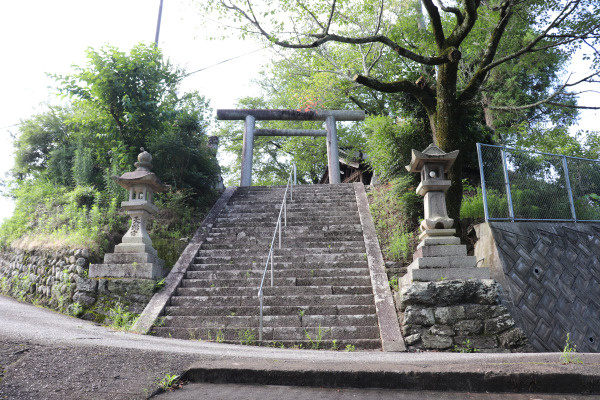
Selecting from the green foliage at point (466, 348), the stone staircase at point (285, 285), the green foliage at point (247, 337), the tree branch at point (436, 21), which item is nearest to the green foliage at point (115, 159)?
the stone staircase at point (285, 285)

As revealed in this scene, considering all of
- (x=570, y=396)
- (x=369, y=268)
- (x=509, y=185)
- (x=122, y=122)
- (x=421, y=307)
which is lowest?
(x=570, y=396)

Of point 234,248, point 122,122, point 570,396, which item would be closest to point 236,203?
point 234,248

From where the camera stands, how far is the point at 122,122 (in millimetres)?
10453

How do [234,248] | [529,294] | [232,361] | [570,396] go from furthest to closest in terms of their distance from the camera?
[234,248], [529,294], [232,361], [570,396]

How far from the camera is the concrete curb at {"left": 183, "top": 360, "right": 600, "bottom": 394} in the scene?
2.86 meters

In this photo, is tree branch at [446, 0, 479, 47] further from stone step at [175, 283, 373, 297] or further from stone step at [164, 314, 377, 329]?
stone step at [164, 314, 377, 329]

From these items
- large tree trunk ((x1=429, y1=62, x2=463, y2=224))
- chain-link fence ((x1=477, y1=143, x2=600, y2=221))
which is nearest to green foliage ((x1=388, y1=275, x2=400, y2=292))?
large tree trunk ((x1=429, y1=62, x2=463, y2=224))

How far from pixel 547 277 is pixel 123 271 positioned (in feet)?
22.8

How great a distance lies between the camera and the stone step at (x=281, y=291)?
275 inches

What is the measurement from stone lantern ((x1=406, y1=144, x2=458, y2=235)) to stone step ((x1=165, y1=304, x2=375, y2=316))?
5.19 feet

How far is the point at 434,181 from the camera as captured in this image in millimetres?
6676

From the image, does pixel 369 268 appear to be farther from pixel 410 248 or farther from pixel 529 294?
pixel 529 294

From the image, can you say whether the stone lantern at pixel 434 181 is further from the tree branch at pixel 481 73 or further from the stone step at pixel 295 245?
the tree branch at pixel 481 73

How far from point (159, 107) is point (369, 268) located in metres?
6.59
